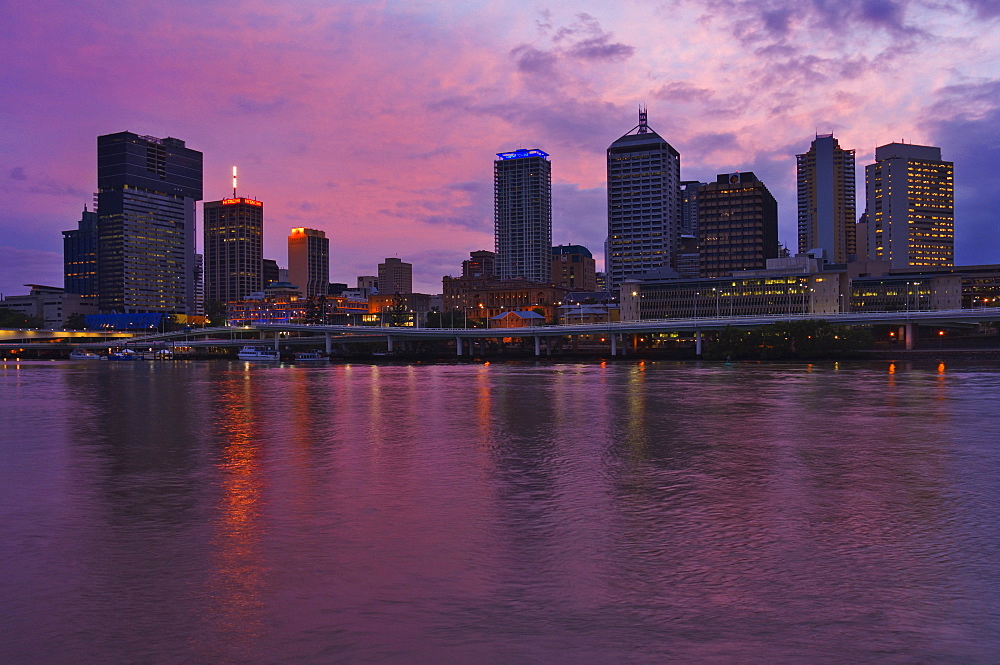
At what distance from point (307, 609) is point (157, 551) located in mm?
4997

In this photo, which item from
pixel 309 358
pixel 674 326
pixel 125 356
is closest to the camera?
pixel 674 326

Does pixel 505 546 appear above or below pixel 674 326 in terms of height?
below

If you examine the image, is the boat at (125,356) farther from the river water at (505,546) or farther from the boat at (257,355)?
the river water at (505,546)

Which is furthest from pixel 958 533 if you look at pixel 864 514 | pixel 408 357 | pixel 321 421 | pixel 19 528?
pixel 408 357

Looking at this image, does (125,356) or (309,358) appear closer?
(309,358)

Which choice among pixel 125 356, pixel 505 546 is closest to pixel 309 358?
pixel 125 356

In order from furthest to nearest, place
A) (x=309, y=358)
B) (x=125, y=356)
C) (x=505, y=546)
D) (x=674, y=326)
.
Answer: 1. (x=125, y=356)
2. (x=309, y=358)
3. (x=674, y=326)
4. (x=505, y=546)

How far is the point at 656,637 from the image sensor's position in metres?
10.6

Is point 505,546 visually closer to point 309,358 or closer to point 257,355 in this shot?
point 309,358

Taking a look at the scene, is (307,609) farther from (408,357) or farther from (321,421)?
(408,357)

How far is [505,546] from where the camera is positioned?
594 inches

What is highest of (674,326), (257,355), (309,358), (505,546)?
(674,326)

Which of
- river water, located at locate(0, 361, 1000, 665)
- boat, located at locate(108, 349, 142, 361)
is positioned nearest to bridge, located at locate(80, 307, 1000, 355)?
boat, located at locate(108, 349, 142, 361)

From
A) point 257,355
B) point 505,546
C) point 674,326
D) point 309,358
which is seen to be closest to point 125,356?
point 257,355
